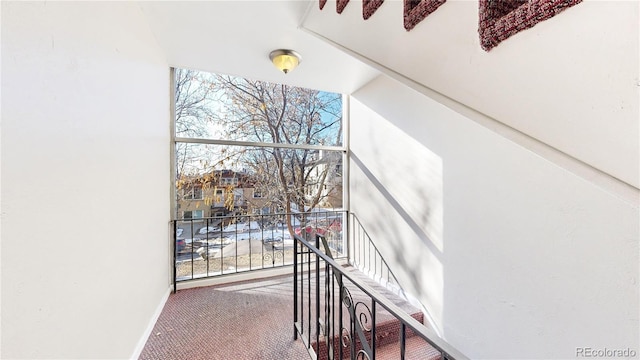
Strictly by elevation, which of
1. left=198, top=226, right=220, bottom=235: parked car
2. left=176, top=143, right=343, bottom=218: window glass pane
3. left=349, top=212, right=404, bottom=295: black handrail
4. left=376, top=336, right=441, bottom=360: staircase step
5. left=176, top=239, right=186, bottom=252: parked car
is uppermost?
left=176, top=143, right=343, bottom=218: window glass pane

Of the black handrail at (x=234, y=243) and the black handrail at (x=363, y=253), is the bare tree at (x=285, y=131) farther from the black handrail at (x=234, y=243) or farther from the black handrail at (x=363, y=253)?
the black handrail at (x=363, y=253)

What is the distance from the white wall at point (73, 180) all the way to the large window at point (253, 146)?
1.05m

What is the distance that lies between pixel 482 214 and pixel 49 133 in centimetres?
235

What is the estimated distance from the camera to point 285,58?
88.4 inches

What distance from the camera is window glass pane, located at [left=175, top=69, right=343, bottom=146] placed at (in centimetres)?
281

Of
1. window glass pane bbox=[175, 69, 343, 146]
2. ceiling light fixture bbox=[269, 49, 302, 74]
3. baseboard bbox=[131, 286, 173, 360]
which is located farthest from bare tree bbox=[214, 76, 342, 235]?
baseboard bbox=[131, 286, 173, 360]

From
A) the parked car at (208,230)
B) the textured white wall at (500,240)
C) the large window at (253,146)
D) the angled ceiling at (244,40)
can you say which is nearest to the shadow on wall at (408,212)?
the textured white wall at (500,240)

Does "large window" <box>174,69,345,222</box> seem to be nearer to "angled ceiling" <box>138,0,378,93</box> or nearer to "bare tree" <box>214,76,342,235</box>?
"bare tree" <box>214,76,342,235</box>

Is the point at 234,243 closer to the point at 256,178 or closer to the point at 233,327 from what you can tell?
the point at 256,178

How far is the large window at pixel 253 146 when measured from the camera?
2799 millimetres

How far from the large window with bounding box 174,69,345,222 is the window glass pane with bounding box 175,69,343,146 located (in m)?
0.01

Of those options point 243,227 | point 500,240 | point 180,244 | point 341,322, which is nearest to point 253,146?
point 243,227

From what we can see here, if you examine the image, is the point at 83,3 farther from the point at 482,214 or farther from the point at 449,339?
the point at 449,339

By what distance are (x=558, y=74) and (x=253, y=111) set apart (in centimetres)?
298
